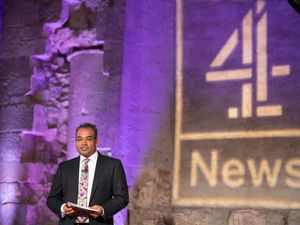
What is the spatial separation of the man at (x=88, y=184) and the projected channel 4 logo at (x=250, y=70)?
98.1 inches

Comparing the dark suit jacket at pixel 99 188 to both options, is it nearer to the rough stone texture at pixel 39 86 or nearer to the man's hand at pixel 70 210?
the man's hand at pixel 70 210

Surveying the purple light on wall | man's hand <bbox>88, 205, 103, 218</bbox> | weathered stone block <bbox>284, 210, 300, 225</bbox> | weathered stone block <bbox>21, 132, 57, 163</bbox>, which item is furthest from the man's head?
weathered stone block <bbox>21, 132, 57, 163</bbox>

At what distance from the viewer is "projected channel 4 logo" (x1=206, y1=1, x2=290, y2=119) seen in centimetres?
533

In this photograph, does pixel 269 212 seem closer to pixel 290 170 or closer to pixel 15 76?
pixel 290 170

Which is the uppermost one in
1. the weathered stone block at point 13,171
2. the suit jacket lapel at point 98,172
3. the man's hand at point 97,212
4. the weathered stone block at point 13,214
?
the suit jacket lapel at point 98,172

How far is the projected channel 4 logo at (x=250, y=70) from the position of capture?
5330 mm

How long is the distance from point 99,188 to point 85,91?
2727mm

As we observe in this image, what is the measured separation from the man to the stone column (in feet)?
7.75

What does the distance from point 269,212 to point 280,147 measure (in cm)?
63

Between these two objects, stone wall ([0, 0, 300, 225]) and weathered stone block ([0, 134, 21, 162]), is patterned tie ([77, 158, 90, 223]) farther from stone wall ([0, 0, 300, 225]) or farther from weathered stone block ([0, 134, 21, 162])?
weathered stone block ([0, 134, 21, 162])

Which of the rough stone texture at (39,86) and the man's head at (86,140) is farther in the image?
the rough stone texture at (39,86)

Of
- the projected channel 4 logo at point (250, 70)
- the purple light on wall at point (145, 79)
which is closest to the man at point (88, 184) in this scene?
the purple light on wall at point (145, 79)

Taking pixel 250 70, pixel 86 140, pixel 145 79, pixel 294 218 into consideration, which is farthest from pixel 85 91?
pixel 86 140

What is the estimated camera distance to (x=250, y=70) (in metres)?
5.46
